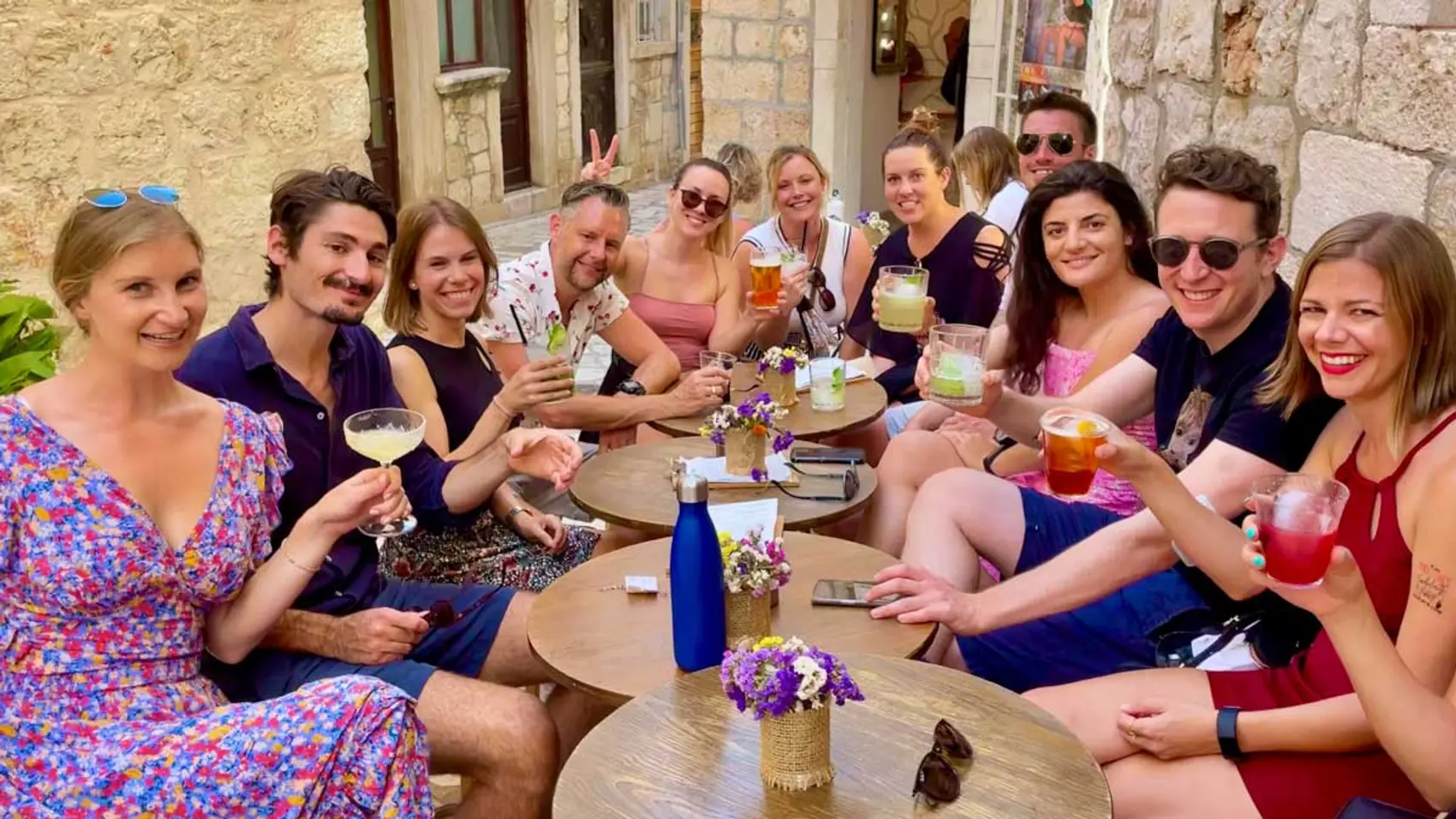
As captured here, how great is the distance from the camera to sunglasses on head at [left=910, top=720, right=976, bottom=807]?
1946 mm

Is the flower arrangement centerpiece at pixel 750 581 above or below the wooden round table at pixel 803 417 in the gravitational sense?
above

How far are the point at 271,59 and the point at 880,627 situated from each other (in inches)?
177

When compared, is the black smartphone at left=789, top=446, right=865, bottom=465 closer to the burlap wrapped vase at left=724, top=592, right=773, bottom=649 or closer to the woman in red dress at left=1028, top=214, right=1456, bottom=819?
the burlap wrapped vase at left=724, top=592, right=773, bottom=649

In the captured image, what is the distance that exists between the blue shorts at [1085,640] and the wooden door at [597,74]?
Result: 12.5 metres

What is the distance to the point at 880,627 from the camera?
8.51 ft

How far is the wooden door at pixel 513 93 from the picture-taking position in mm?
13305

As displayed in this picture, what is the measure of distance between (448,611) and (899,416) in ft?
7.49

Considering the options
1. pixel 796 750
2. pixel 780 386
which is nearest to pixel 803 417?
pixel 780 386

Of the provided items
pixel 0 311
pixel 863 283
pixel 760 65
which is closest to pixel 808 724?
pixel 0 311

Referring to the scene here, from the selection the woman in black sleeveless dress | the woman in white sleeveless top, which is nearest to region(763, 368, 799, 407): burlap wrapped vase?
the woman in black sleeveless dress

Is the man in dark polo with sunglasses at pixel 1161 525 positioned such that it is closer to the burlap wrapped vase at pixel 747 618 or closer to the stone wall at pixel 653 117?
the burlap wrapped vase at pixel 747 618

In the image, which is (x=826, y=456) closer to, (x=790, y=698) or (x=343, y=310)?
(x=343, y=310)

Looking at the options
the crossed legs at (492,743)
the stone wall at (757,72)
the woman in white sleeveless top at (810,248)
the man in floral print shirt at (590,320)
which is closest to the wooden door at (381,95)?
the stone wall at (757,72)

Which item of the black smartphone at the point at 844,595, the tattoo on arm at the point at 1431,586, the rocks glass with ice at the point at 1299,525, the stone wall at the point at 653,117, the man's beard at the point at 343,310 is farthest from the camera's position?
the stone wall at the point at 653,117
